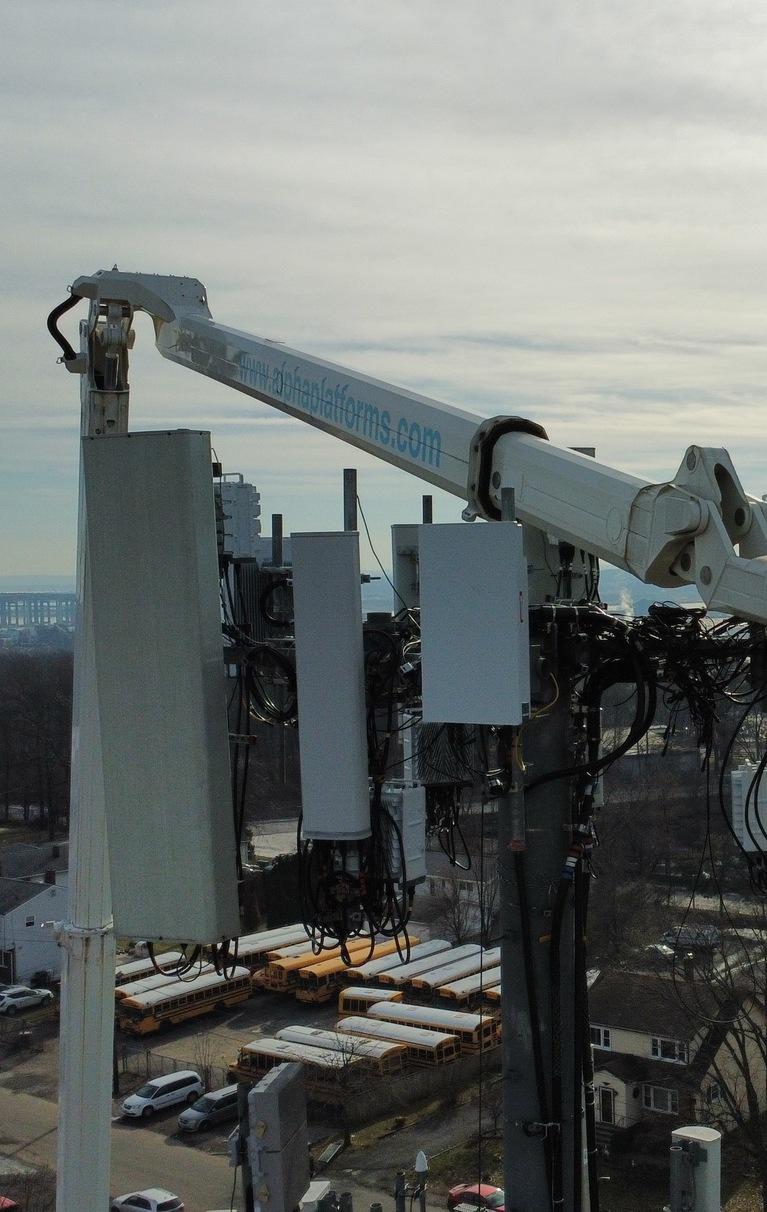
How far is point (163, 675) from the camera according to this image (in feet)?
21.1

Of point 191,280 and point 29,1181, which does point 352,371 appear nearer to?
point 191,280

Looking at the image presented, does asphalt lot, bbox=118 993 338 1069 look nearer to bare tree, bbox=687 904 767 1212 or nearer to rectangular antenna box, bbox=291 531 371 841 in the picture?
bare tree, bbox=687 904 767 1212

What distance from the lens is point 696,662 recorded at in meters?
5.93

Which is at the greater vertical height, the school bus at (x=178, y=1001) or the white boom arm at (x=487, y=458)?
the white boom arm at (x=487, y=458)

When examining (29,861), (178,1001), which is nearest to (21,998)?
(178,1001)

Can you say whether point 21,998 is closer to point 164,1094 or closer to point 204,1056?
point 204,1056

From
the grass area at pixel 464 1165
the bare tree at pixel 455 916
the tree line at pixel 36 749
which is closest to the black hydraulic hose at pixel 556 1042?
the grass area at pixel 464 1165

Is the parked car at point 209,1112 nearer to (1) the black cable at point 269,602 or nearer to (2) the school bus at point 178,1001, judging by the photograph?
(2) the school bus at point 178,1001

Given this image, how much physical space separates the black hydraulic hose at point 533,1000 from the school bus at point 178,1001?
19551 millimetres

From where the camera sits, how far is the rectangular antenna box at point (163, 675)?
20.9ft

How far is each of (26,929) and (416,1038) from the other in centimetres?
1082

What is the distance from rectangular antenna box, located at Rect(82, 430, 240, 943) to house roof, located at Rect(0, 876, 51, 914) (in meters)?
25.1

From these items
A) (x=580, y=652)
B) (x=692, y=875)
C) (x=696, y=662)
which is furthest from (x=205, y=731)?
(x=692, y=875)

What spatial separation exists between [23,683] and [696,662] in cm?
6103
